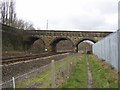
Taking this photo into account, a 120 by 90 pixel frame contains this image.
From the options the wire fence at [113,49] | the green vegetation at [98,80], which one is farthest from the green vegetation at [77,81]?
the wire fence at [113,49]

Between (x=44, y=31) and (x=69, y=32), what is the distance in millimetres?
7129

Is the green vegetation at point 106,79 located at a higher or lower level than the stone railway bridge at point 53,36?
lower

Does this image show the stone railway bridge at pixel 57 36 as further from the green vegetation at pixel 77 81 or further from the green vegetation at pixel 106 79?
the green vegetation at pixel 77 81

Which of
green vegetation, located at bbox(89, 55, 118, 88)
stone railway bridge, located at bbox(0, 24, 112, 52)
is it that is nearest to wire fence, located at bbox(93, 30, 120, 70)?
green vegetation, located at bbox(89, 55, 118, 88)

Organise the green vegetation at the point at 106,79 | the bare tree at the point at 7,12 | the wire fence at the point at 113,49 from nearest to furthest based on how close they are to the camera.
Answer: the green vegetation at the point at 106,79, the wire fence at the point at 113,49, the bare tree at the point at 7,12

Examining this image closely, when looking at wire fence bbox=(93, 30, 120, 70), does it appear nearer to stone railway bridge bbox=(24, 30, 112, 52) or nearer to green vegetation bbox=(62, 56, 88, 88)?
green vegetation bbox=(62, 56, 88, 88)

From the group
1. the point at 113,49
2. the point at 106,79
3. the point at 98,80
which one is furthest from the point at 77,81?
the point at 113,49

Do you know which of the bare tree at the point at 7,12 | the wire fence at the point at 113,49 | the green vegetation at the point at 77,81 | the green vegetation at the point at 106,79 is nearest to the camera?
the green vegetation at the point at 77,81

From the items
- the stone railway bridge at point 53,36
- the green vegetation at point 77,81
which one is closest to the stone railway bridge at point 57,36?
the stone railway bridge at point 53,36

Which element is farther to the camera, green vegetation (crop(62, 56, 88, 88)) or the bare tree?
the bare tree

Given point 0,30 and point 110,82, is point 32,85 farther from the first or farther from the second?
point 0,30

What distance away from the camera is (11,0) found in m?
92.9

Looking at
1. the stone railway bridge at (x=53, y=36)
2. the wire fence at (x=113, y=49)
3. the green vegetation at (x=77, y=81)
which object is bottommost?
the green vegetation at (x=77, y=81)

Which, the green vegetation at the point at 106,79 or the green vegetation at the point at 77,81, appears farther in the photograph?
the green vegetation at the point at 106,79
